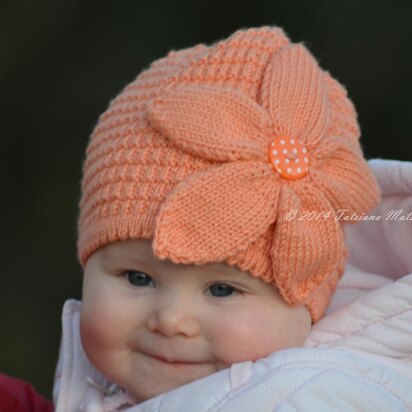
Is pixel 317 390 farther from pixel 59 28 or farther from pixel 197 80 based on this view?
pixel 59 28

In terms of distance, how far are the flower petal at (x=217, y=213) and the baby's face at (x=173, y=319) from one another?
69 millimetres

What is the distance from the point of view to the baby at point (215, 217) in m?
A: 1.95

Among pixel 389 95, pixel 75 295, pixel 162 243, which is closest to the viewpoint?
pixel 162 243

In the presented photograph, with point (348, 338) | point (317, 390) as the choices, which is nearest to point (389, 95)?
point (348, 338)

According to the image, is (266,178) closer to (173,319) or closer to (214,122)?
(214,122)

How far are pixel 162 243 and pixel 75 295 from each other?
2760 millimetres

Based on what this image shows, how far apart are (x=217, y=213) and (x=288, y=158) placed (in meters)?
0.17

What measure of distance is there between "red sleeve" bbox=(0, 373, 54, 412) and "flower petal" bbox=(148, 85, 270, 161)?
2.69ft

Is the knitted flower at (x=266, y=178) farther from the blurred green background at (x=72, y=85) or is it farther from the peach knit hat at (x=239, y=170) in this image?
the blurred green background at (x=72, y=85)

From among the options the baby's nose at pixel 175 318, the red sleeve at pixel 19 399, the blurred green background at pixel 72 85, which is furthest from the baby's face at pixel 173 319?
the blurred green background at pixel 72 85

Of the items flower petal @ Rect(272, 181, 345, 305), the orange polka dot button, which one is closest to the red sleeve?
flower petal @ Rect(272, 181, 345, 305)

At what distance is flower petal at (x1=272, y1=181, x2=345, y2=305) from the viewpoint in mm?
1951

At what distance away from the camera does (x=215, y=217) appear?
1.94m

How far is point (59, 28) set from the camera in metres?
4.46
